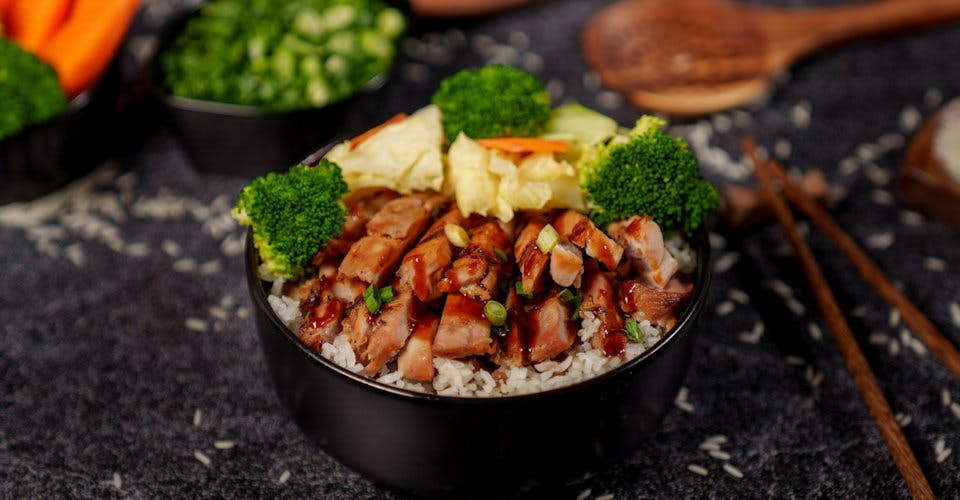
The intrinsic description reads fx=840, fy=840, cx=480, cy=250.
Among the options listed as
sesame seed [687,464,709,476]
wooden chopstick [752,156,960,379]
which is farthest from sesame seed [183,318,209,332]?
wooden chopstick [752,156,960,379]

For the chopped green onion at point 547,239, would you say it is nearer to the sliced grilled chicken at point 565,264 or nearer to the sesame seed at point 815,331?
the sliced grilled chicken at point 565,264

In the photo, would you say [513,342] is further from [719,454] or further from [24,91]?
[24,91]

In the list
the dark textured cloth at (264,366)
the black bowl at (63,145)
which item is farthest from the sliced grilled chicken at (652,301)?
the black bowl at (63,145)

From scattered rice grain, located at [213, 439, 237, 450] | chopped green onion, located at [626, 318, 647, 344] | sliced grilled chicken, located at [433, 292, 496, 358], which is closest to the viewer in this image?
sliced grilled chicken, located at [433, 292, 496, 358]

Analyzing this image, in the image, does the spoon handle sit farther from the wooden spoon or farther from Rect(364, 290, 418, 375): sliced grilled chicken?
Rect(364, 290, 418, 375): sliced grilled chicken

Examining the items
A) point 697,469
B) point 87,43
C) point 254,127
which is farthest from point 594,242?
point 87,43
